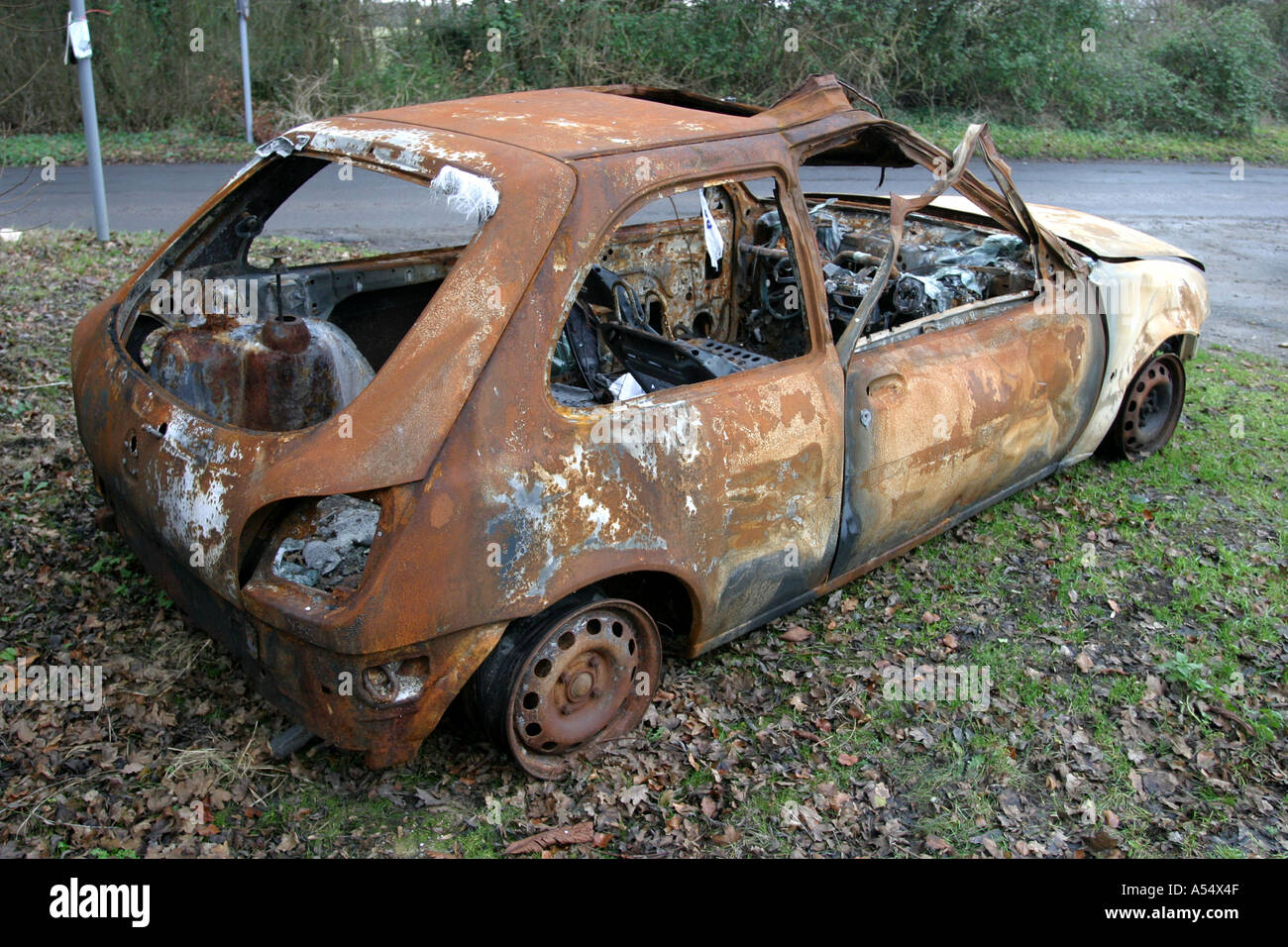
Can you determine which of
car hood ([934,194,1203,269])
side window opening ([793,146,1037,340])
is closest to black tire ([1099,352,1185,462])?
car hood ([934,194,1203,269])

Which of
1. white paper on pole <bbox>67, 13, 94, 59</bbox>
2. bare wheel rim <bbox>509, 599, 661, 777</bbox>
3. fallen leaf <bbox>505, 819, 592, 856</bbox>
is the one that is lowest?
fallen leaf <bbox>505, 819, 592, 856</bbox>

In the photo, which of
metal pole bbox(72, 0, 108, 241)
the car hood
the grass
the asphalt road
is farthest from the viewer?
the grass

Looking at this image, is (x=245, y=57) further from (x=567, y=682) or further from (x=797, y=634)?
(x=567, y=682)

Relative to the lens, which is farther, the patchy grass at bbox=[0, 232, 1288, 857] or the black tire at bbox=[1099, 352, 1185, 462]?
the black tire at bbox=[1099, 352, 1185, 462]

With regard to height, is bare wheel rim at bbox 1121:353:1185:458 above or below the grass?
below

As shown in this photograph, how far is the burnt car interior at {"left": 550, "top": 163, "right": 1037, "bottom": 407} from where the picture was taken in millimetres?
3811

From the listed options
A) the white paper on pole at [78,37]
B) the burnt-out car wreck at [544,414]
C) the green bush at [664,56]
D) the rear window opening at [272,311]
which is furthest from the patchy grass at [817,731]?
the green bush at [664,56]

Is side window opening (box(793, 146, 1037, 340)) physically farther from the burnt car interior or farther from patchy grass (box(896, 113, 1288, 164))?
patchy grass (box(896, 113, 1288, 164))

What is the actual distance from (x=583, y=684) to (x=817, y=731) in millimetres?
895

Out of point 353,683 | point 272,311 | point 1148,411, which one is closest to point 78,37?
point 272,311

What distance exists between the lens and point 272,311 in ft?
12.7

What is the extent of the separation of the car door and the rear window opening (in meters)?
1.57

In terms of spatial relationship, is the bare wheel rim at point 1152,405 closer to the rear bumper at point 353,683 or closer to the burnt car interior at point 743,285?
the burnt car interior at point 743,285

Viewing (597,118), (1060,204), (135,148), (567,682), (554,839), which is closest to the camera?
(554,839)
